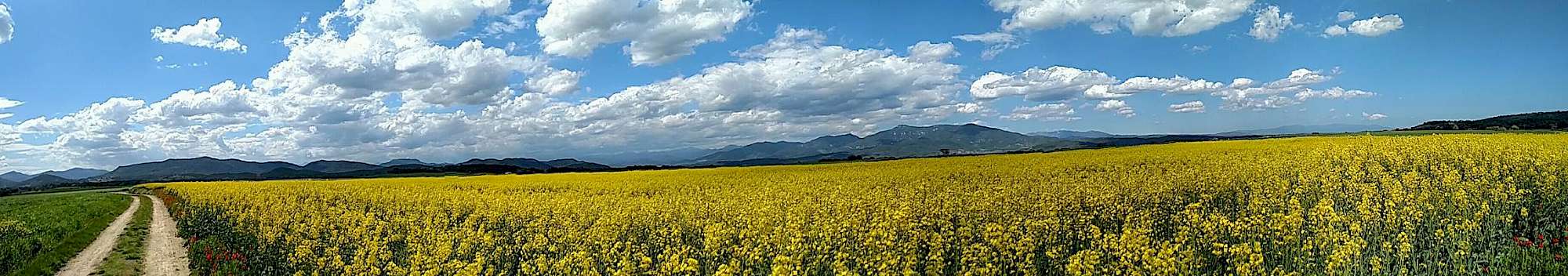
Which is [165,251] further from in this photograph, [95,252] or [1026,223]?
[1026,223]

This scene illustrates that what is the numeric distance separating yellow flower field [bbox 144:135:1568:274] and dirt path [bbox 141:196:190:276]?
463 millimetres

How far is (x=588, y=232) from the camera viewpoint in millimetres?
13273

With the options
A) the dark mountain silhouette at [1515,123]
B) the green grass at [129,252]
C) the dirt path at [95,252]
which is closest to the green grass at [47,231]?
the dirt path at [95,252]

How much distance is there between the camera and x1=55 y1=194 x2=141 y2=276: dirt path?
18.4 metres

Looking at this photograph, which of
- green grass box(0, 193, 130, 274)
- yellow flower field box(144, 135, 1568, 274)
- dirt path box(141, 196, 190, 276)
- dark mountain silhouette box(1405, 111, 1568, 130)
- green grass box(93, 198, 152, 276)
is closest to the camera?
yellow flower field box(144, 135, 1568, 274)

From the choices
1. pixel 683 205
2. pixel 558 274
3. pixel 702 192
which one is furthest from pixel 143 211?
pixel 558 274

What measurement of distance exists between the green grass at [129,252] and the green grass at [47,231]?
902mm

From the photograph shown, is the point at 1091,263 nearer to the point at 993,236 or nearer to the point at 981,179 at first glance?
the point at 993,236

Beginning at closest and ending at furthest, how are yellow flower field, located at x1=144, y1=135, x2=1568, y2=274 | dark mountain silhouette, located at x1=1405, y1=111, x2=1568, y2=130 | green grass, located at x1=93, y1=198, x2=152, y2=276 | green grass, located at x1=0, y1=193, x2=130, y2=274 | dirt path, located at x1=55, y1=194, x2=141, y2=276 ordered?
yellow flower field, located at x1=144, y1=135, x2=1568, y2=274
green grass, located at x1=93, y1=198, x2=152, y2=276
dirt path, located at x1=55, y1=194, x2=141, y2=276
green grass, located at x1=0, y1=193, x2=130, y2=274
dark mountain silhouette, located at x1=1405, y1=111, x2=1568, y2=130

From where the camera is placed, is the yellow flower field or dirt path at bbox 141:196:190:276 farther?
dirt path at bbox 141:196:190:276

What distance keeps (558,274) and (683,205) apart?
20.8 feet

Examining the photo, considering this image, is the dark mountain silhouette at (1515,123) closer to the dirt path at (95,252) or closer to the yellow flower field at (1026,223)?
the yellow flower field at (1026,223)

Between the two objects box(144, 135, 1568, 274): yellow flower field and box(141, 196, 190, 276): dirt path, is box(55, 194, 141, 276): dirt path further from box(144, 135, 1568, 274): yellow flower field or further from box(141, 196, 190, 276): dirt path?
box(144, 135, 1568, 274): yellow flower field

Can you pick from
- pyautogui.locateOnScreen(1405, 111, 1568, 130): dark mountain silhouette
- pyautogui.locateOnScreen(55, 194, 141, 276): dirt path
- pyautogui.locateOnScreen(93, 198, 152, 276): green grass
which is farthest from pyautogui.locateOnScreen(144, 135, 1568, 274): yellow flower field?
pyautogui.locateOnScreen(1405, 111, 1568, 130): dark mountain silhouette
